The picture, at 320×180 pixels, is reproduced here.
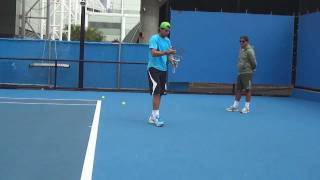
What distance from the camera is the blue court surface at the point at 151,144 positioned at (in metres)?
5.72

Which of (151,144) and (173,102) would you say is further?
(173,102)

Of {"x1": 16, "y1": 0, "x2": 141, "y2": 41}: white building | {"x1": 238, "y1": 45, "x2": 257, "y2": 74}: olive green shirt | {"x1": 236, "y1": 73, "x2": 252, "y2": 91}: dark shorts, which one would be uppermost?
{"x1": 16, "y1": 0, "x2": 141, "y2": 41}: white building

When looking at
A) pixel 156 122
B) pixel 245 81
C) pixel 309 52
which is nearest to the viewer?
pixel 156 122

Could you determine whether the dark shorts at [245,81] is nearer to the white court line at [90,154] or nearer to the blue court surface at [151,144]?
the blue court surface at [151,144]

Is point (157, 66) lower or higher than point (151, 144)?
higher

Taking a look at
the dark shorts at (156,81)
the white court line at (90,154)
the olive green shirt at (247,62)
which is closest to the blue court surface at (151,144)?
the white court line at (90,154)

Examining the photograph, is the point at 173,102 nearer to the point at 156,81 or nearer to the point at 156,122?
the point at 156,81

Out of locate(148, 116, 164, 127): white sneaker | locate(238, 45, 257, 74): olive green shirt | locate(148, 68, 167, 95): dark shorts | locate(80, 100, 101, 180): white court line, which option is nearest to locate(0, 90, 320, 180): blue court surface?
locate(80, 100, 101, 180): white court line

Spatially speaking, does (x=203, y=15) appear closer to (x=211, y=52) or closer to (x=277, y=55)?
(x=211, y=52)

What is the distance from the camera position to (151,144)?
7.34 m

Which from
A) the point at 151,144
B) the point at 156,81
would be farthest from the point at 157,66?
the point at 151,144

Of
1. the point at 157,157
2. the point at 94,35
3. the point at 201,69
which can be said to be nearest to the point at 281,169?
the point at 157,157

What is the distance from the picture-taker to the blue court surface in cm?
572

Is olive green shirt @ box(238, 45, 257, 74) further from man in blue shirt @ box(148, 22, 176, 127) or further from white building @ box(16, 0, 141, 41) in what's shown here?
white building @ box(16, 0, 141, 41)
